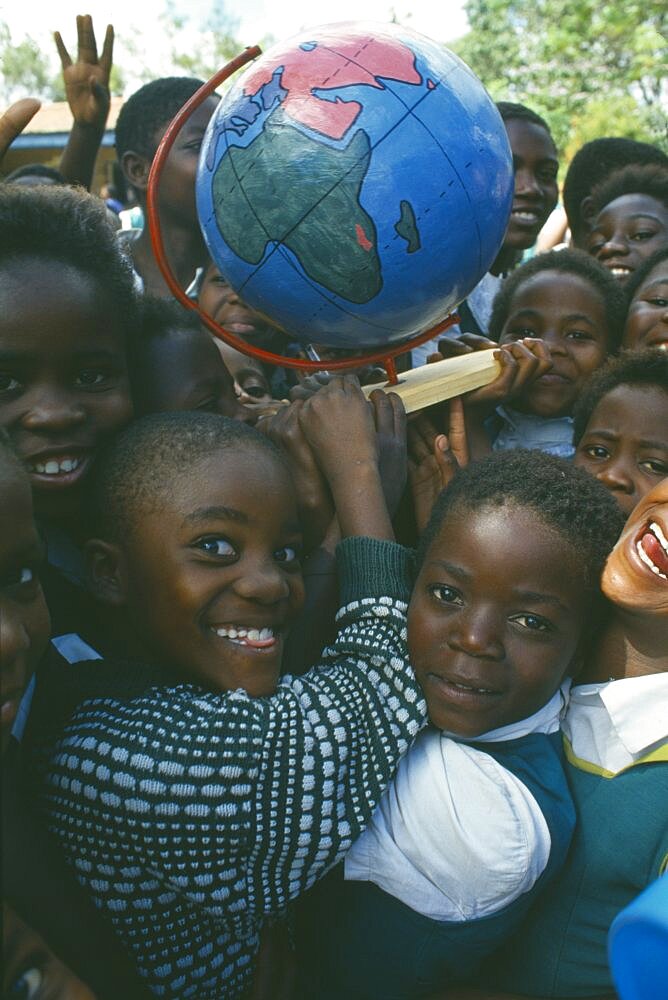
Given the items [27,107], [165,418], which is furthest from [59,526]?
[27,107]

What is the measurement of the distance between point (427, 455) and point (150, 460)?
911mm

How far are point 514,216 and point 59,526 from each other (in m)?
3.28

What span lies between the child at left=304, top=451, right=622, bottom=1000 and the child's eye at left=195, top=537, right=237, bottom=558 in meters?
0.40

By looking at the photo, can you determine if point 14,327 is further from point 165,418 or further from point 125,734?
point 125,734

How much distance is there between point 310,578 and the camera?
2094 mm

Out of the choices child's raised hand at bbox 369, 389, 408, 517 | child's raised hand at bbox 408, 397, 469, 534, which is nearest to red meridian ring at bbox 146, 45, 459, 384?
child's raised hand at bbox 369, 389, 408, 517

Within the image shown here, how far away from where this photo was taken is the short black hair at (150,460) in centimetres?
179

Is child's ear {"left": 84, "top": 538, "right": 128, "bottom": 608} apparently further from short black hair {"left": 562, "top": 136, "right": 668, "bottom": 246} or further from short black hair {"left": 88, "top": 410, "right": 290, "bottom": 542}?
short black hair {"left": 562, "top": 136, "right": 668, "bottom": 246}

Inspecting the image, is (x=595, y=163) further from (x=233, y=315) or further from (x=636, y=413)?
(x=636, y=413)

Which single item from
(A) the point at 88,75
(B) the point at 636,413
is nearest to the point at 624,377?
(B) the point at 636,413

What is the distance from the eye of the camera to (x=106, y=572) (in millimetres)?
1846

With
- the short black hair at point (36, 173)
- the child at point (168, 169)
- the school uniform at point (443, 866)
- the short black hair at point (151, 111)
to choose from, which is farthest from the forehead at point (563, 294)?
the short black hair at point (36, 173)

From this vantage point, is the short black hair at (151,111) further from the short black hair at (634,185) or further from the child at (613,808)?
the child at (613,808)

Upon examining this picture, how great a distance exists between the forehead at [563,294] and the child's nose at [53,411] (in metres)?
1.78
